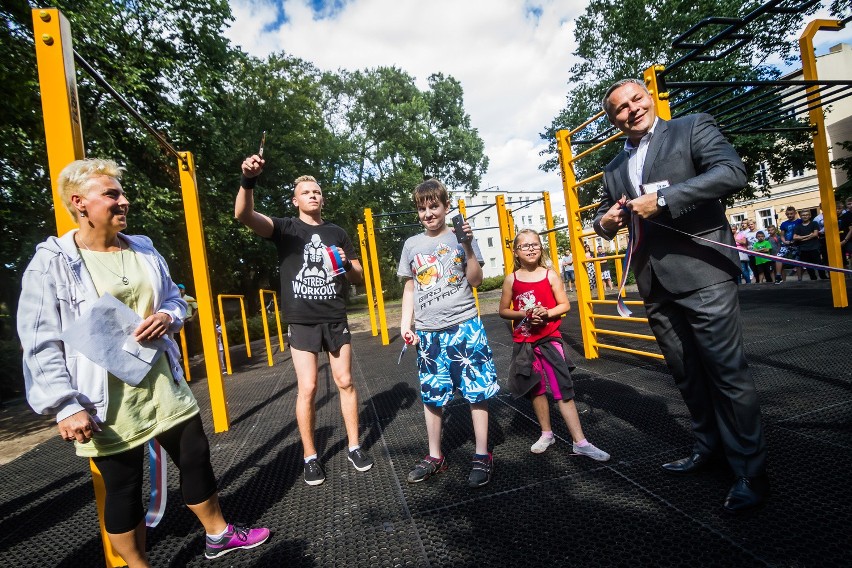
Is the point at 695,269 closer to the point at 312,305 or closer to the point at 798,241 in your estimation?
the point at 312,305

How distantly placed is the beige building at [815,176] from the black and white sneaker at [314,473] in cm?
2565

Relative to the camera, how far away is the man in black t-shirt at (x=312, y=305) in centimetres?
263

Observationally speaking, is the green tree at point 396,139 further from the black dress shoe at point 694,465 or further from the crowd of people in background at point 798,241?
the black dress shoe at point 694,465

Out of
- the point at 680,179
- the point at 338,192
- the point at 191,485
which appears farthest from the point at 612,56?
the point at 191,485

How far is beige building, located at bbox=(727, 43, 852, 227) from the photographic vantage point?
2461 cm

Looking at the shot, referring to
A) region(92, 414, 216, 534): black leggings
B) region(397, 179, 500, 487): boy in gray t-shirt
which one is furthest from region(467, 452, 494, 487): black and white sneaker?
region(92, 414, 216, 534): black leggings

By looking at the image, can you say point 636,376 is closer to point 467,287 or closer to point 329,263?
point 467,287

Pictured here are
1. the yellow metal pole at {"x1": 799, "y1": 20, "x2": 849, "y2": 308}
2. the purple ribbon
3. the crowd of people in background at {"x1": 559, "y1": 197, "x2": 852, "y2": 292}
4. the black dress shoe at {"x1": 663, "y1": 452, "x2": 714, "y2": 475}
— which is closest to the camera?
the purple ribbon

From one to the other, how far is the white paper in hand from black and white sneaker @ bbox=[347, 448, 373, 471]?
1.41 m

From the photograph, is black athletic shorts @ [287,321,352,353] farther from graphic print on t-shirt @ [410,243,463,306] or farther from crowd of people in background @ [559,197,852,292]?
crowd of people in background @ [559,197,852,292]

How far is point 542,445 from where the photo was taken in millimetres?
2594

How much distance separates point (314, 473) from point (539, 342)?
1.50m

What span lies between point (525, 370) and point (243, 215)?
178cm

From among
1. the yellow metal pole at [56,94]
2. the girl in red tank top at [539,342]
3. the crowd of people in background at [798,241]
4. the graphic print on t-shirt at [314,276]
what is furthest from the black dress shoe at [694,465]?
the crowd of people in background at [798,241]
